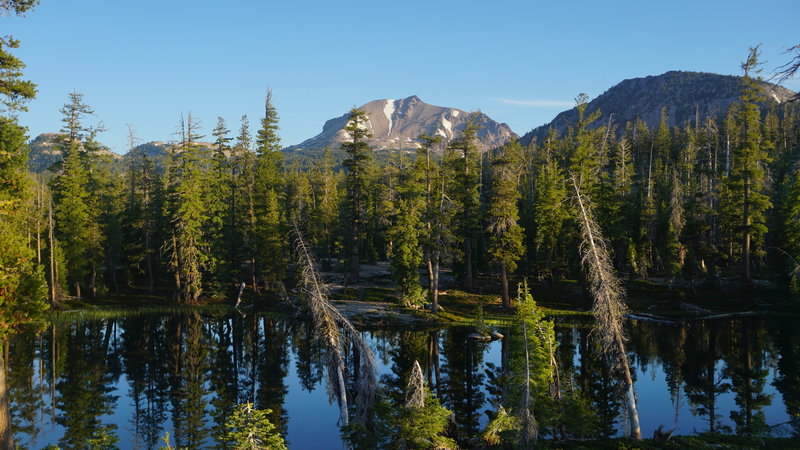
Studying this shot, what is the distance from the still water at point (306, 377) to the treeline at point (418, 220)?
10008mm

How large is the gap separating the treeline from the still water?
1001 centimetres

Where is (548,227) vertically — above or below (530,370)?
above

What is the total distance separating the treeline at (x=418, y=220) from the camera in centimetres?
4891

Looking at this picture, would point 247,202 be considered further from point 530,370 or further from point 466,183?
point 530,370

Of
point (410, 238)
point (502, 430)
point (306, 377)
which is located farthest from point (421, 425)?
point (410, 238)

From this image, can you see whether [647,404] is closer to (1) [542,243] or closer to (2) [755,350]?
(2) [755,350]

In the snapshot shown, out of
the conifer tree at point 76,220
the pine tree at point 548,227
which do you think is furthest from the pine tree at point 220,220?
the pine tree at point 548,227

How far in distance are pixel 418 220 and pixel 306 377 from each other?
20.3m

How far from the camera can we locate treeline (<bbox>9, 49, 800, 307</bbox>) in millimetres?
48906

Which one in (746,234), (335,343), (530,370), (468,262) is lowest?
(530,370)

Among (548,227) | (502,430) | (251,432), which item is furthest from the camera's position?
(548,227)

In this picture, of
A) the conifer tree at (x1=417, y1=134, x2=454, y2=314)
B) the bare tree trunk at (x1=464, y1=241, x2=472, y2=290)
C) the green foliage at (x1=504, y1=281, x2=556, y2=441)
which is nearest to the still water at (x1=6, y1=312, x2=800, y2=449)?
the green foliage at (x1=504, y1=281, x2=556, y2=441)

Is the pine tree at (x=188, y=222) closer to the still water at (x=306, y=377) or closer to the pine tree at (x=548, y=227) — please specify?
the still water at (x=306, y=377)

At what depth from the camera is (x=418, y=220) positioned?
4841cm
